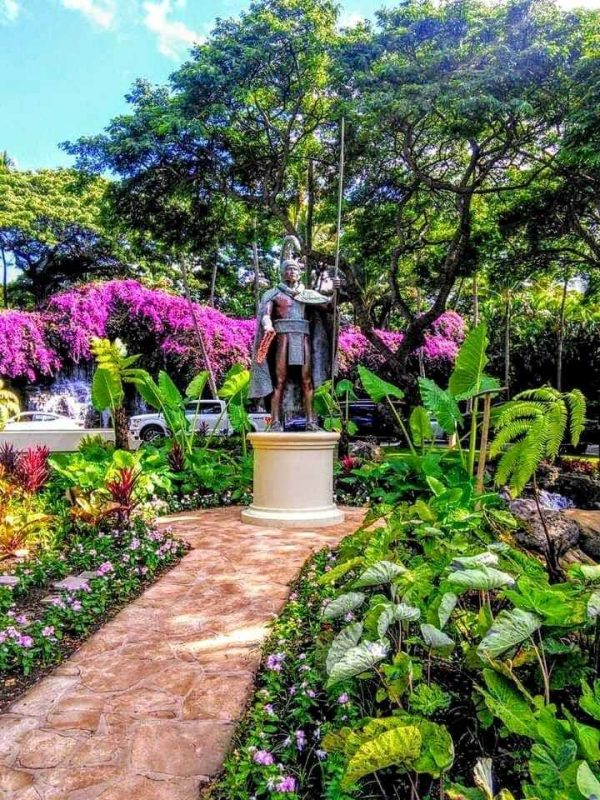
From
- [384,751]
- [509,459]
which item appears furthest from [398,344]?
[384,751]

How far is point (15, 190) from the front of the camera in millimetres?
23125

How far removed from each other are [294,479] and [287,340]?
60.8 inches

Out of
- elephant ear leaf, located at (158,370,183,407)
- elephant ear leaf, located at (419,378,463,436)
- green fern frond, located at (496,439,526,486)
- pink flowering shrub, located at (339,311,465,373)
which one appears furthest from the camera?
pink flowering shrub, located at (339,311,465,373)

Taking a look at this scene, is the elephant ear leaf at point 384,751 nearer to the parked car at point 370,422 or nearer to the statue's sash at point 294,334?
the statue's sash at point 294,334

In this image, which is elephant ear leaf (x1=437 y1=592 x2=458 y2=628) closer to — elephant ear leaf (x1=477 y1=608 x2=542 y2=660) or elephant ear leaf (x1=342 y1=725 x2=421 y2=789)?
elephant ear leaf (x1=477 y1=608 x2=542 y2=660)

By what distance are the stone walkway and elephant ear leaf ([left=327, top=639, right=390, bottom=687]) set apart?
26.5 inches

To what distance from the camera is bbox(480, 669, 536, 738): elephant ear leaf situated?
156 centimetres

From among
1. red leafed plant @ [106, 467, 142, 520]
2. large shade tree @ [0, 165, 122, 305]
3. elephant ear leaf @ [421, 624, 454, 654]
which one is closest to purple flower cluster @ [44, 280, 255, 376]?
large shade tree @ [0, 165, 122, 305]

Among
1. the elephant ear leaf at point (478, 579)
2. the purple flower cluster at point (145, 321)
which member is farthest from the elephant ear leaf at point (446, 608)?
the purple flower cluster at point (145, 321)

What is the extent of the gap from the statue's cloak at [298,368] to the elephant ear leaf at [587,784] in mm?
5758

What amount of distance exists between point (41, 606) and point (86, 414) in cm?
1891

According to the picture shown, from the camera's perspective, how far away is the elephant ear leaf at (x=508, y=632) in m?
1.66

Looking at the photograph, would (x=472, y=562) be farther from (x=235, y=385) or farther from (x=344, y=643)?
(x=235, y=385)

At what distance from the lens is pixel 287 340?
680 cm
